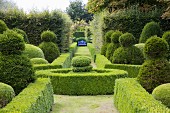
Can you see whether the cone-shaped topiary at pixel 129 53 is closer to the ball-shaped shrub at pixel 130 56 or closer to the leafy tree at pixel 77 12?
the ball-shaped shrub at pixel 130 56

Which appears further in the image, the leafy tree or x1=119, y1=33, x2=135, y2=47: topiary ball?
the leafy tree

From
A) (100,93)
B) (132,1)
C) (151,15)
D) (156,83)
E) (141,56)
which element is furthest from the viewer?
(132,1)

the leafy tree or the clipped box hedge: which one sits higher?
the leafy tree

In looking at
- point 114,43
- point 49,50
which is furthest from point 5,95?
point 49,50

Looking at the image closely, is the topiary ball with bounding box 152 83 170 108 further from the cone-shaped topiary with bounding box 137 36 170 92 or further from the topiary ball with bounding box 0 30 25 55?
the topiary ball with bounding box 0 30 25 55

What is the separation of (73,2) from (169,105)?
224 ft

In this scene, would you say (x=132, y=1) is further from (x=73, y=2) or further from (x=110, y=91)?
(x=73, y=2)

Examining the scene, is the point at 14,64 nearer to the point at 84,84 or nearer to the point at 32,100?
the point at 32,100

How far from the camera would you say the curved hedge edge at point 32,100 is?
241 inches

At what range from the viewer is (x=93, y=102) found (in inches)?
429

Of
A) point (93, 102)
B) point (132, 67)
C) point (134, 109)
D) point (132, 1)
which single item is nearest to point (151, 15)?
point (132, 1)

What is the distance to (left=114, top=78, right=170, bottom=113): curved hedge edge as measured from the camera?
6031mm

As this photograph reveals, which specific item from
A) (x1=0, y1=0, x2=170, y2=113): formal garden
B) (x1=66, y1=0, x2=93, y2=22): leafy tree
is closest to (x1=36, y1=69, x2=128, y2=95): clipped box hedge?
(x1=0, y1=0, x2=170, y2=113): formal garden

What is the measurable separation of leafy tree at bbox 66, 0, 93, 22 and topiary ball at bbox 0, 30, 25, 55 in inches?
2488
